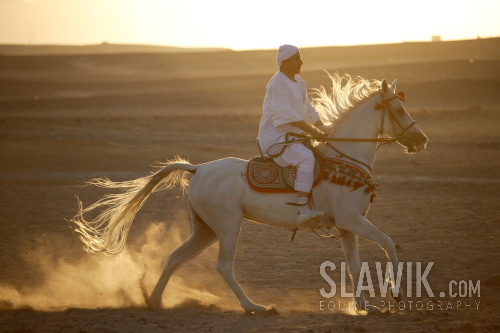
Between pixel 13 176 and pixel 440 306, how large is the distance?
1440 cm

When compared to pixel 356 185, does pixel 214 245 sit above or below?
below

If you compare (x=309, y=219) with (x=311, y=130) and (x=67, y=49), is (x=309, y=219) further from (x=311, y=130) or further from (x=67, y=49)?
(x=67, y=49)

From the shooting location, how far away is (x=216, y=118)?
38000 millimetres

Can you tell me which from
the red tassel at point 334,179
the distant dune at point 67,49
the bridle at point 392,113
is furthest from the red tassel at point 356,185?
the distant dune at point 67,49

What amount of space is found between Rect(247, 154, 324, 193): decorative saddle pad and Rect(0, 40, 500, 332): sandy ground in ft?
4.78

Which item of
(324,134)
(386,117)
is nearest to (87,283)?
(324,134)

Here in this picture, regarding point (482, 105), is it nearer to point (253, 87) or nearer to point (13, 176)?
point (253, 87)

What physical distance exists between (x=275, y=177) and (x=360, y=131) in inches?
45.9

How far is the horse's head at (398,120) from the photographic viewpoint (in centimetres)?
902

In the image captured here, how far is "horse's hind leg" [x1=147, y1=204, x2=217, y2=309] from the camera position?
29.8 ft

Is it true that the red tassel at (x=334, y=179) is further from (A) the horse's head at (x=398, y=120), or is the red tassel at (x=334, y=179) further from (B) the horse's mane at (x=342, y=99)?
(A) the horse's head at (x=398, y=120)

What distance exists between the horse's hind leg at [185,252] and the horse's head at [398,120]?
2.50 metres

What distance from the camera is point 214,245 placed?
43.5 feet

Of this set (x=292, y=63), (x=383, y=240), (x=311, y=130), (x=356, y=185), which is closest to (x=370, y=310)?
(x=383, y=240)
